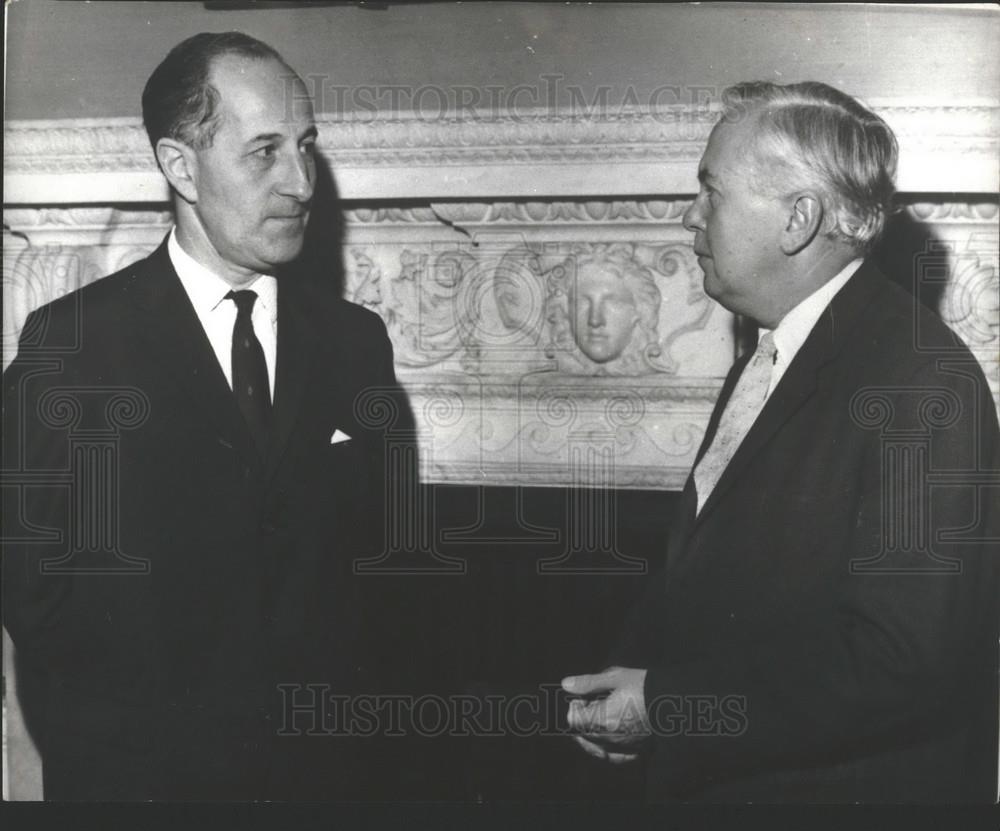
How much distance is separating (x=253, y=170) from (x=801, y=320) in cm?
126

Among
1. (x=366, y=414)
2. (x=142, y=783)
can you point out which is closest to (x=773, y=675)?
(x=366, y=414)

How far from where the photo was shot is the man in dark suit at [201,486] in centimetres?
257

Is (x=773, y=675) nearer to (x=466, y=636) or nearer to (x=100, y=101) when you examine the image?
(x=466, y=636)

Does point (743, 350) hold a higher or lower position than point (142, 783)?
higher

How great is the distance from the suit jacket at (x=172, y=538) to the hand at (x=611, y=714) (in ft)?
1.69

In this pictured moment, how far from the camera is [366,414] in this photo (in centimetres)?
267

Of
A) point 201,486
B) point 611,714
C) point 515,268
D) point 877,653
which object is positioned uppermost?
point 515,268

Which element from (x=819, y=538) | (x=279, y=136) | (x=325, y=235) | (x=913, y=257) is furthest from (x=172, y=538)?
(x=913, y=257)

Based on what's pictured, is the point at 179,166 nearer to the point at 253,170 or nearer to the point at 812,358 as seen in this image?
the point at 253,170

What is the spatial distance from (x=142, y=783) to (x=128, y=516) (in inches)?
23.7

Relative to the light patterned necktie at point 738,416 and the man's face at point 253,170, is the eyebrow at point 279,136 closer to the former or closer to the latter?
the man's face at point 253,170

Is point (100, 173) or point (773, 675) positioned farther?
point (100, 173)

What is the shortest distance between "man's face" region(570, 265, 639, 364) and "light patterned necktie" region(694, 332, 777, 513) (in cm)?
29

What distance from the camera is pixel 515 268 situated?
8.84 ft
